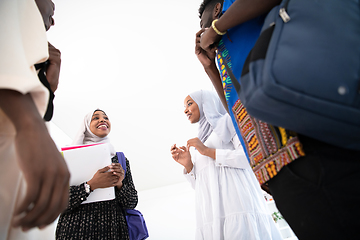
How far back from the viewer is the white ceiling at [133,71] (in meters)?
2.36

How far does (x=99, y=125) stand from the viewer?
78.0 inches

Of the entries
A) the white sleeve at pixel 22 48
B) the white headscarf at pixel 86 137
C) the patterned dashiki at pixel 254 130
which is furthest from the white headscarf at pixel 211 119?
the white sleeve at pixel 22 48

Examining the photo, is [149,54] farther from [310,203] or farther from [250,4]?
[310,203]

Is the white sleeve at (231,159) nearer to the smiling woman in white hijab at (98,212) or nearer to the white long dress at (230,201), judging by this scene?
the white long dress at (230,201)

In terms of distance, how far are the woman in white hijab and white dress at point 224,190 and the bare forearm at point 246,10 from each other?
107 cm

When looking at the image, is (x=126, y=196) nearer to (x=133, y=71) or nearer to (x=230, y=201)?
(x=230, y=201)

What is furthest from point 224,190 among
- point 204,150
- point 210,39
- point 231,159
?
point 210,39

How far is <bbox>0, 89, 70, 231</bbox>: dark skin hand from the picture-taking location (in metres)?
0.28

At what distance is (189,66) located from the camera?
3.18 metres

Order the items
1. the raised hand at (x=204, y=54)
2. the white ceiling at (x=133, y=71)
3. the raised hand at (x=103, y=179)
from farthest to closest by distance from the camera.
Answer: the white ceiling at (x=133, y=71)
the raised hand at (x=103, y=179)
the raised hand at (x=204, y=54)

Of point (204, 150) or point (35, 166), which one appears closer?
point (35, 166)

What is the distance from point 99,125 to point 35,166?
177 cm

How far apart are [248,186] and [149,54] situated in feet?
7.04

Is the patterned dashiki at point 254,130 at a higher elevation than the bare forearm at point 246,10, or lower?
lower
